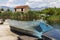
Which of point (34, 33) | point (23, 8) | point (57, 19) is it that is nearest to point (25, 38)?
point (34, 33)

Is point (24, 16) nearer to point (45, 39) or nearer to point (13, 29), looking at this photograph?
point (13, 29)

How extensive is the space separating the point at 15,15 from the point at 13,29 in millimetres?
60922

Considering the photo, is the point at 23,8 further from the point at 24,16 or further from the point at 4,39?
the point at 4,39

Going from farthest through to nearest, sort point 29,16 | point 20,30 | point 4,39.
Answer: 1. point 29,16
2. point 20,30
3. point 4,39

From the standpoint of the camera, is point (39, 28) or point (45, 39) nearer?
point (45, 39)

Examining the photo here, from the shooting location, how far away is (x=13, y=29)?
2066cm

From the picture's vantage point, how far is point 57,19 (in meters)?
69.9

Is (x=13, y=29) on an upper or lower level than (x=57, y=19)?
upper

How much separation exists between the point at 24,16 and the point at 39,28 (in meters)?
61.0

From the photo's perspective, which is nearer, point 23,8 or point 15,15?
point 15,15

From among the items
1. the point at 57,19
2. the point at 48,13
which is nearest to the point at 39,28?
the point at 57,19

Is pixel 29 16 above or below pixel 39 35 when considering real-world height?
below

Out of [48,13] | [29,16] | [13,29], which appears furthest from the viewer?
[48,13]

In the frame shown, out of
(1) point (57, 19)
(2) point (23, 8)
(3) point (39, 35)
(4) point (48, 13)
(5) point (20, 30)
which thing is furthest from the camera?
(2) point (23, 8)
